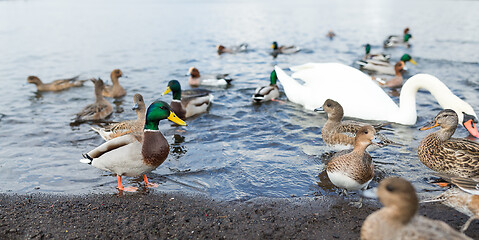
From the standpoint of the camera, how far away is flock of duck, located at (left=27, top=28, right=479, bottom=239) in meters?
3.07

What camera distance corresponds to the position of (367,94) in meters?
8.59

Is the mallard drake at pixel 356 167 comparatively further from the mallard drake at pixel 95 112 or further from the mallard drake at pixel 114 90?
the mallard drake at pixel 114 90

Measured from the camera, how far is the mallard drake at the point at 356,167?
16.1 ft

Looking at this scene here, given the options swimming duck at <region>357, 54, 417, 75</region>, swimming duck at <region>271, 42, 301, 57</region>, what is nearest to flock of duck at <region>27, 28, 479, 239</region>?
swimming duck at <region>357, 54, 417, 75</region>

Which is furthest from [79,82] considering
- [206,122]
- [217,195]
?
[217,195]

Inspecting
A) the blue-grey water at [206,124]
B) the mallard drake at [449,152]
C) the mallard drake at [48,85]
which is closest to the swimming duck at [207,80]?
the blue-grey water at [206,124]

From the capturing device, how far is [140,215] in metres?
4.83

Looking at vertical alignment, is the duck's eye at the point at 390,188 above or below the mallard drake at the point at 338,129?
above

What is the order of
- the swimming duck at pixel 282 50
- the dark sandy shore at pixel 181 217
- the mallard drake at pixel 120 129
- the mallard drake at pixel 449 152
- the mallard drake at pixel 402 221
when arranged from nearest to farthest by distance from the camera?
the mallard drake at pixel 402 221, the dark sandy shore at pixel 181 217, the mallard drake at pixel 449 152, the mallard drake at pixel 120 129, the swimming duck at pixel 282 50

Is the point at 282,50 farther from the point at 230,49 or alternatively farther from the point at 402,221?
the point at 402,221

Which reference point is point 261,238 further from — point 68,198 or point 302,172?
point 68,198

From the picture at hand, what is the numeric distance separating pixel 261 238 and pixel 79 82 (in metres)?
11.3

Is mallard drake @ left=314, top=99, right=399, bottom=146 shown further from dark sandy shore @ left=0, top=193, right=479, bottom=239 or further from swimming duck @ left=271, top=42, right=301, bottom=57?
swimming duck @ left=271, top=42, right=301, bottom=57

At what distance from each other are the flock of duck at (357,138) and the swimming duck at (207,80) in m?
0.04
